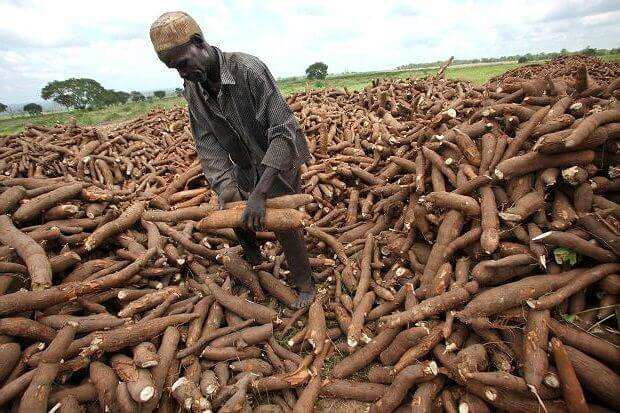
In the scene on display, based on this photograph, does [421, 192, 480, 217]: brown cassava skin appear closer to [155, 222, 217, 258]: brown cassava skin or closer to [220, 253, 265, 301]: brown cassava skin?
[220, 253, 265, 301]: brown cassava skin

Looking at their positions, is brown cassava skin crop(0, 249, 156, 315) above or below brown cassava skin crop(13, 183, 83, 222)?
below

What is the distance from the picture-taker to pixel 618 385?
5.35 ft

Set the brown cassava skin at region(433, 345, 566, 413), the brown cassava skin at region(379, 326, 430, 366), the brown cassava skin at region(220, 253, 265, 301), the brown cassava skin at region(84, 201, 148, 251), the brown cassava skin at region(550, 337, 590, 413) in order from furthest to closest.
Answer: the brown cassava skin at region(84, 201, 148, 251) → the brown cassava skin at region(220, 253, 265, 301) → the brown cassava skin at region(379, 326, 430, 366) → the brown cassava skin at region(433, 345, 566, 413) → the brown cassava skin at region(550, 337, 590, 413)

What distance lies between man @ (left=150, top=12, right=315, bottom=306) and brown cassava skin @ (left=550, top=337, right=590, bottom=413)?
1780 mm

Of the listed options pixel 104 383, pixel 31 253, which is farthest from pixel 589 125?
pixel 31 253

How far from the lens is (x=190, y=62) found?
1.93m

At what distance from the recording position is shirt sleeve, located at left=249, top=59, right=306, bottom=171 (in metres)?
2.22

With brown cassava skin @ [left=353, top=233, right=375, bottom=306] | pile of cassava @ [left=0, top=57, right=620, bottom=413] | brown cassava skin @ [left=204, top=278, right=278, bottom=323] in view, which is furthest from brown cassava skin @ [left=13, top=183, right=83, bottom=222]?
brown cassava skin @ [left=353, top=233, right=375, bottom=306]

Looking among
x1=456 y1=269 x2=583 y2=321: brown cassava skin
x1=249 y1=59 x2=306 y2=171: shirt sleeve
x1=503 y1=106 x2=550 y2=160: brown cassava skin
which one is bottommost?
x1=456 y1=269 x2=583 y2=321: brown cassava skin

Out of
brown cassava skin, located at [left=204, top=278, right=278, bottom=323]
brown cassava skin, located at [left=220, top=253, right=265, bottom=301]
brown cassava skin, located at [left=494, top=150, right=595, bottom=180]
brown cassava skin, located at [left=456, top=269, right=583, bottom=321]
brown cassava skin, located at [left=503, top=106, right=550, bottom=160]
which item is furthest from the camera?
brown cassava skin, located at [left=220, top=253, right=265, bottom=301]

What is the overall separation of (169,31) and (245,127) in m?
0.77

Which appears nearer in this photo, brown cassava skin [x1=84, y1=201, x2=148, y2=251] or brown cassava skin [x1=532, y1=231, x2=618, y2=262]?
brown cassava skin [x1=532, y1=231, x2=618, y2=262]

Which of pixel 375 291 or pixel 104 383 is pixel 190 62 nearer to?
pixel 104 383

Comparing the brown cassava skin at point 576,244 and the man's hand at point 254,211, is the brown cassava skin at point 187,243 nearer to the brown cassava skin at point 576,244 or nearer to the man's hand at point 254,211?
the man's hand at point 254,211
